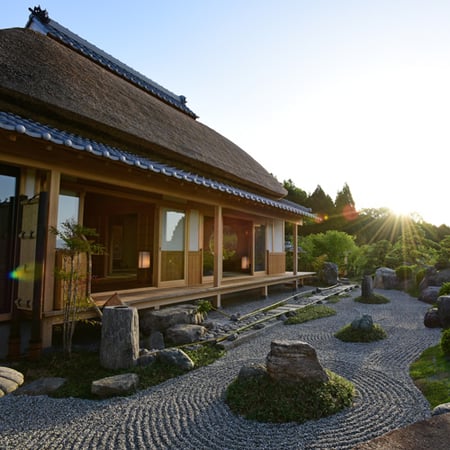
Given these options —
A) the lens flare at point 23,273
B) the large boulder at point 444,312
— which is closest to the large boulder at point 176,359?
the lens flare at point 23,273

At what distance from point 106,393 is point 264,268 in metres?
8.49

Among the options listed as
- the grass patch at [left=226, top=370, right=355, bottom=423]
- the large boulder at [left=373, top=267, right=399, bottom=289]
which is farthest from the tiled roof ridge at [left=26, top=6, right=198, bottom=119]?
the large boulder at [left=373, top=267, right=399, bottom=289]

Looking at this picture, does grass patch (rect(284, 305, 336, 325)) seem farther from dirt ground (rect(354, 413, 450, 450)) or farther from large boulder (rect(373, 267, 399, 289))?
large boulder (rect(373, 267, 399, 289))

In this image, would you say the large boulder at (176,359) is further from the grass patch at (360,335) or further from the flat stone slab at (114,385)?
the grass patch at (360,335)

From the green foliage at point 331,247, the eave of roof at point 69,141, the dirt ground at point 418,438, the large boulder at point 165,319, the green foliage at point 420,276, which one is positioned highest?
the eave of roof at point 69,141

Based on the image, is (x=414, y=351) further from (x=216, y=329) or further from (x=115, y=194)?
(x=115, y=194)

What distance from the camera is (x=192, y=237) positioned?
841 centimetres

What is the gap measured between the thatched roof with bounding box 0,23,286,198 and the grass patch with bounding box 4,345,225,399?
392 centimetres

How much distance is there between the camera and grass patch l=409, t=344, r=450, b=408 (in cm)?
334

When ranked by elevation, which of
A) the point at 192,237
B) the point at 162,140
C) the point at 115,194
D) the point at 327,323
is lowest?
the point at 327,323

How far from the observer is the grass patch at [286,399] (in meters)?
2.98

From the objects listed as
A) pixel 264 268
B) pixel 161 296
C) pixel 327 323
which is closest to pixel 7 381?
pixel 161 296

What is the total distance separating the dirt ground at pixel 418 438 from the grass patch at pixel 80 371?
7.89 feet

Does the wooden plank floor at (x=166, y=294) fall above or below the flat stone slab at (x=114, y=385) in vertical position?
above
